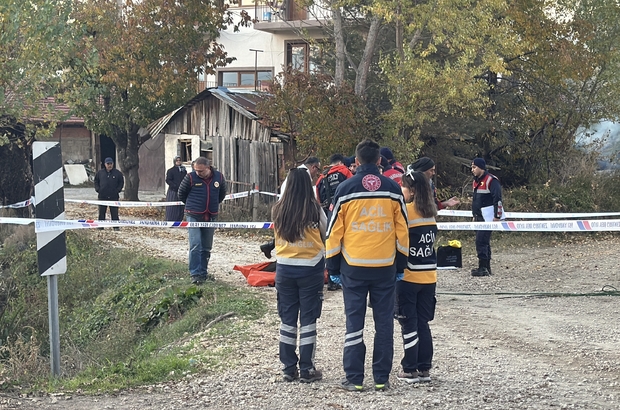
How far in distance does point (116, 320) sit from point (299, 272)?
573 cm

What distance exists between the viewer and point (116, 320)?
1204 cm

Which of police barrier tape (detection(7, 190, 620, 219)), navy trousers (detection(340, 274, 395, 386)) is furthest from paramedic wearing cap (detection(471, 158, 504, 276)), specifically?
navy trousers (detection(340, 274, 395, 386))

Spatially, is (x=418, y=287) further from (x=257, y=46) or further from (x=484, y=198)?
(x=257, y=46)

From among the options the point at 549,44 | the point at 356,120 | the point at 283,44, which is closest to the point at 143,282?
the point at 356,120

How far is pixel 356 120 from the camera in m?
19.9

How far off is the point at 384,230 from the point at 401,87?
13492mm

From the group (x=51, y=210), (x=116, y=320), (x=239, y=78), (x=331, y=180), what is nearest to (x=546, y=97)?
(x=331, y=180)

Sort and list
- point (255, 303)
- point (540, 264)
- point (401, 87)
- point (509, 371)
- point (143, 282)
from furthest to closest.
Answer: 1. point (401, 87)
2. point (540, 264)
3. point (143, 282)
4. point (255, 303)
5. point (509, 371)

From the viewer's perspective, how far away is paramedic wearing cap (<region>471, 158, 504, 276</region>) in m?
13.4

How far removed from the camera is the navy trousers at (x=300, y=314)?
7.14 m

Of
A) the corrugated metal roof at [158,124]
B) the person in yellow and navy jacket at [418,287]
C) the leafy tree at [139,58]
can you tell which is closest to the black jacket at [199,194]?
the person in yellow and navy jacket at [418,287]

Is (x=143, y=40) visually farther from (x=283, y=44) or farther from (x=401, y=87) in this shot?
(x=283, y=44)

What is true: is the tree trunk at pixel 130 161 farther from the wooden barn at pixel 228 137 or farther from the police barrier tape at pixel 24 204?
the police barrier tape at pixel 24 204

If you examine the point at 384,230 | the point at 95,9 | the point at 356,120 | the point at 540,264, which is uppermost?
the point at 95,9
